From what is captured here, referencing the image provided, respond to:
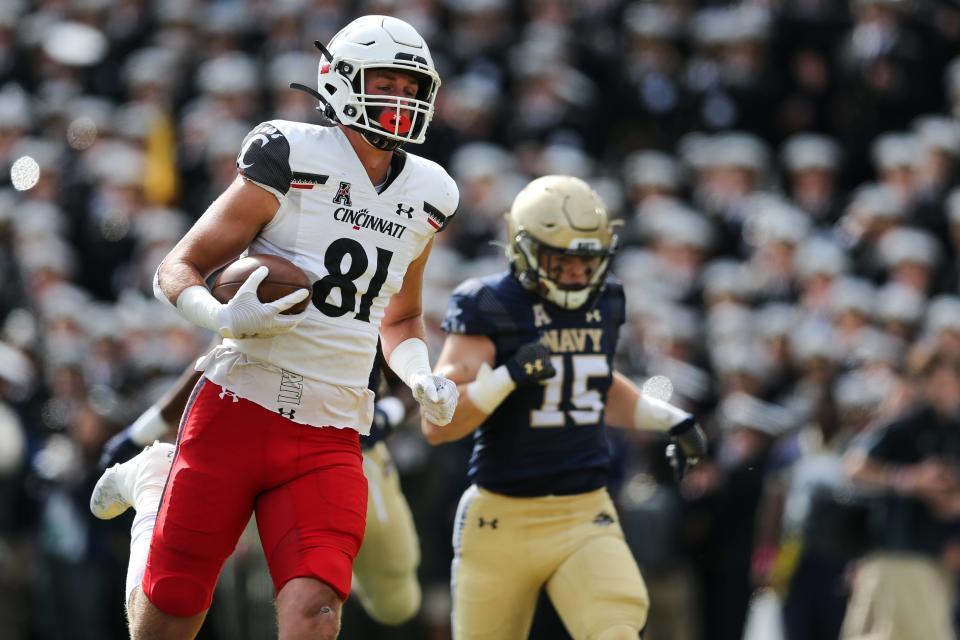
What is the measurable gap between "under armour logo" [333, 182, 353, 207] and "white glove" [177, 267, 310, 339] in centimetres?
38

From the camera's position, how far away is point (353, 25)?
16.8 feet

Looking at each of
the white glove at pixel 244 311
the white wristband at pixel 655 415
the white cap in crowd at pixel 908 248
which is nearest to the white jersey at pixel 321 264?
the white glove at pixel 244 311

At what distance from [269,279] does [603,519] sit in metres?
1.84

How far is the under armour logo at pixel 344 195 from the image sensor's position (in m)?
4.85

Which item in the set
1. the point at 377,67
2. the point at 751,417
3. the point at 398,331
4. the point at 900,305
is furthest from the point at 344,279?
the point at 900,305

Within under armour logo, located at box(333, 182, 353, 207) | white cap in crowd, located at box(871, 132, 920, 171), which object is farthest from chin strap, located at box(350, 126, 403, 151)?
white cap in crowd, located at box(871, 132, 920, 171)

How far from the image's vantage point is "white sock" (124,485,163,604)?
4.79 m

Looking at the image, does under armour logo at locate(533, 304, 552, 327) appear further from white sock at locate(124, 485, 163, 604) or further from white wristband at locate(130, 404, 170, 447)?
white sock at locate(124, 485, 163, 604)

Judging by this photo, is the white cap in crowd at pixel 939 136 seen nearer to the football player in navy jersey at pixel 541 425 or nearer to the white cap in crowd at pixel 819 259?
the white cap in crowd at pixel 819 259

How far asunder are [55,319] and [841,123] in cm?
555

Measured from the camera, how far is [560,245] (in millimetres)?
6016

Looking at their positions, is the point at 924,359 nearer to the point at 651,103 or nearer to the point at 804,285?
the point at 804,285

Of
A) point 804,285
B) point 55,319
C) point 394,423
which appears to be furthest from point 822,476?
point 55,319

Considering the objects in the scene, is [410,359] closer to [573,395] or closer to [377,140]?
[377,140]
